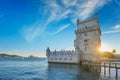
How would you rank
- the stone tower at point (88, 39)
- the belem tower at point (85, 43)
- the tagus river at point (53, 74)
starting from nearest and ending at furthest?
the tagus river at point (53, 74) < the stone tower at point (88, 39) < the belem tower at point (85, 43)

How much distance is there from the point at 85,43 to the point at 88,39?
2.44 metres

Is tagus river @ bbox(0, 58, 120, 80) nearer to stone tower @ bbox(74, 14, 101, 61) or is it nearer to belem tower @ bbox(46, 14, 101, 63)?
belem tower @ bbox(46, 14, 101, 63)

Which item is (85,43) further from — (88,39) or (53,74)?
(53,74)

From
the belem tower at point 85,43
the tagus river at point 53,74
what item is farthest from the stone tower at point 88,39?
the tagus river at point 53,74

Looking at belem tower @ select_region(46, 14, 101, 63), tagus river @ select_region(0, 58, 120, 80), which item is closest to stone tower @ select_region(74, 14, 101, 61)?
belem tower @ select_region(46, 14, 101, 63)

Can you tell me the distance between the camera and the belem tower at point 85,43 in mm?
63156

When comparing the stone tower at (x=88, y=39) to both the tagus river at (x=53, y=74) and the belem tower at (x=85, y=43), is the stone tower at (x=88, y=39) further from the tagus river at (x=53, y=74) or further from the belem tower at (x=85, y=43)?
the tagus river at (x=53, y=74)

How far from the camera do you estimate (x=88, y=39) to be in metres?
65.8

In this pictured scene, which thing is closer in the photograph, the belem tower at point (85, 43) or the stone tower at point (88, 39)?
the stone tower at point (88, 39)

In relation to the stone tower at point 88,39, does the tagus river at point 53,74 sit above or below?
below

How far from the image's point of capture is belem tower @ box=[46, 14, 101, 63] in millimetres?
63156

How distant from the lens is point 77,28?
234ft

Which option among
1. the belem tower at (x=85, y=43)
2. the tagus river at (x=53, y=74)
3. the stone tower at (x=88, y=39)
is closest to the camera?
the tagus river at (x=53, y=74)

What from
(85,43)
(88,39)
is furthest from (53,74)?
(88,39)
